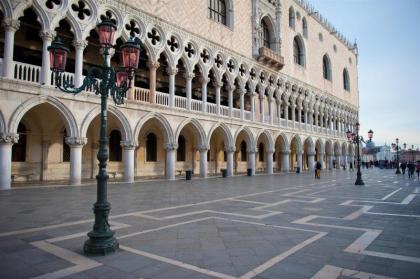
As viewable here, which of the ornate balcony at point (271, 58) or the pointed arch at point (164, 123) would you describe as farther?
the ornate balcony at point (271, 58)

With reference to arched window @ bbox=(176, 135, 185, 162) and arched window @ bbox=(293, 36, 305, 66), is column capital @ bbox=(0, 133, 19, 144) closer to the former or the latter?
arched window @ bbox=(176, 135, 185, 162)

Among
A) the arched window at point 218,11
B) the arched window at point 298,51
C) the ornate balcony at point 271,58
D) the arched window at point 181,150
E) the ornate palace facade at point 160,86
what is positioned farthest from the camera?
the arched window at point 298,51

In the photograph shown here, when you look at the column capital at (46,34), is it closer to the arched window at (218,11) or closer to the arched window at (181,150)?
the arched window at (181,150)

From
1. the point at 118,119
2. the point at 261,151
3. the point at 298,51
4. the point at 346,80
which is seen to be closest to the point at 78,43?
the point at 118,119

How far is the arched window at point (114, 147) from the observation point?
64.0 ft

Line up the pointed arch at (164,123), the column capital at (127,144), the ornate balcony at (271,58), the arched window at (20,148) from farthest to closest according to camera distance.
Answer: the ornate balcony at (271,58), the pointed arch at (164,123), the column capital at (127,144), the arched window at (20,148)

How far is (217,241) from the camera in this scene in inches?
197

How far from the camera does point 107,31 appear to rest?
15.9 ft

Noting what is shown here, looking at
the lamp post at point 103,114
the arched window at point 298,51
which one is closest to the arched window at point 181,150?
the lamp post at point 103,114

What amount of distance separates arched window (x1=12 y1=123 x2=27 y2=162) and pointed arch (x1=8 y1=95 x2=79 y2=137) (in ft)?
12.9

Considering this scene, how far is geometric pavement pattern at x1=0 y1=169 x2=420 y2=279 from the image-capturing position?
3734mm

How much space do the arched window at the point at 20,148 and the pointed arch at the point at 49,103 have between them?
3926 millimetres

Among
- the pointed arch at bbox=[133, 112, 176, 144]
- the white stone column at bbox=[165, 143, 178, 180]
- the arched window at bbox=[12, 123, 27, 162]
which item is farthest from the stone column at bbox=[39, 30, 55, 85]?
the white stone column at bbox=[165, 143, 178, 180]

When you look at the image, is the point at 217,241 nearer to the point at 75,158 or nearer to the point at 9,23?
the point at 75,158
